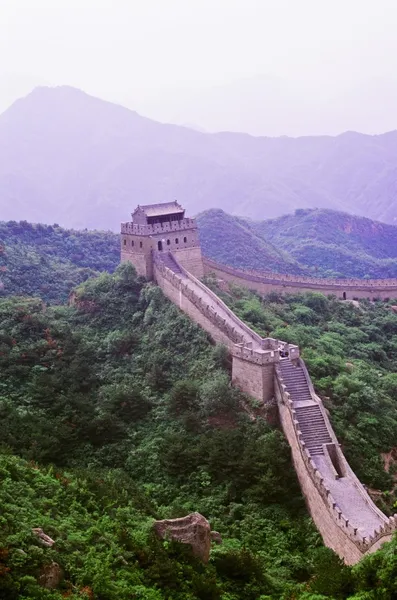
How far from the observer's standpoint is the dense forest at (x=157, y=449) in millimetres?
19531

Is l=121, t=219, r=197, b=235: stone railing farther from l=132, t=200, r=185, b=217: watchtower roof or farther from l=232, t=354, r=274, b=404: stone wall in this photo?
l=232, t=354, r=274, b=404: stone wall

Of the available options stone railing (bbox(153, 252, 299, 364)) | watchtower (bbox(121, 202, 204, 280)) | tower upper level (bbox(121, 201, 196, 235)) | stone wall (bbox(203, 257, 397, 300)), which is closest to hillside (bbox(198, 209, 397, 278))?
stone wall (bbox(203, 257, 397, 300))

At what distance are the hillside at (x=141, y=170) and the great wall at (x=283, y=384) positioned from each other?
103m

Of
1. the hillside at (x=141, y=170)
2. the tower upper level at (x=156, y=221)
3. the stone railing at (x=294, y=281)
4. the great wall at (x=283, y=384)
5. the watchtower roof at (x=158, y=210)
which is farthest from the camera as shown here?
the hillside at (x=141, y=170)

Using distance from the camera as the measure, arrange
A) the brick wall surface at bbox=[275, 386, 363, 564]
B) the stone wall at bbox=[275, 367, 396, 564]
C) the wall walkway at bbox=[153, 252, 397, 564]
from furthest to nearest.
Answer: the wall walkway at bbox=[153, 252, 397, 564]
the brick wall surface at bbox=[275, 386, 363, 564]
the stone wall at bbox=[275, 367, 396, 564]

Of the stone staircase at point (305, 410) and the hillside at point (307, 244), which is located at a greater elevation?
the hillside at point (307, 244)

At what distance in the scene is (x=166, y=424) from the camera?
31.8 meters

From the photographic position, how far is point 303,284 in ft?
169

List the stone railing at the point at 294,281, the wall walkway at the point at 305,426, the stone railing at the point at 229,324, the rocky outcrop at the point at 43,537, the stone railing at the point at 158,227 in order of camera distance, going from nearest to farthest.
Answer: the rocky outcrop at the point at 43,537, the wall walkway at the point at 305,426, the stone railing at the point at 229,324, the stone railing at the point at 158,227, the stone railing at the point at 294,281

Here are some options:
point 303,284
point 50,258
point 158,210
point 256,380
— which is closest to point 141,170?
point 50,258

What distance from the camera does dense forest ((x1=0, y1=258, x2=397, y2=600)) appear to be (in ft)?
64.1

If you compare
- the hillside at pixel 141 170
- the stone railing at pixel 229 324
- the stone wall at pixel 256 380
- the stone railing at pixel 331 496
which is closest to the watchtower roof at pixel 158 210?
the stone railing at pixel 229 324

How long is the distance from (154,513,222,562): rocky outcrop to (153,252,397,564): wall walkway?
4091 millimetres

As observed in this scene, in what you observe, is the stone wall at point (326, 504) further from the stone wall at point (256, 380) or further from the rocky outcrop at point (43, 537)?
the rocky outcrop at point (43, 537)
